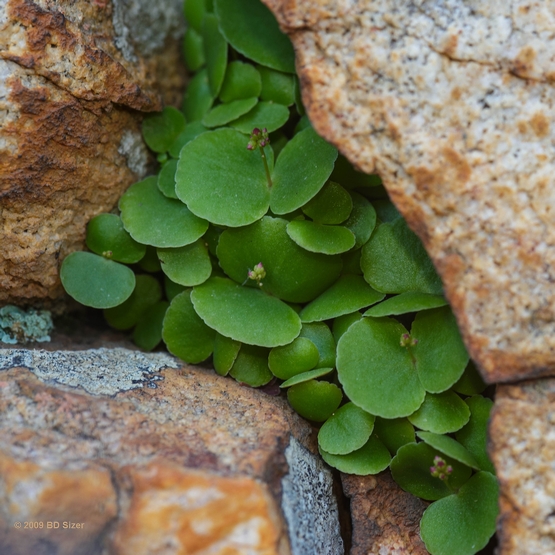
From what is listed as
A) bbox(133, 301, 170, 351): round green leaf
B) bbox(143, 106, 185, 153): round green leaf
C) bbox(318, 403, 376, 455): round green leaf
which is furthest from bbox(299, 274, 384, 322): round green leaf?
bbox(143, 106, 185, 153): round green leaf

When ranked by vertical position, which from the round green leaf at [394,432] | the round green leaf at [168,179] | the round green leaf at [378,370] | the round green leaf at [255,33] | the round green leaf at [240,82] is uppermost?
the round green leaf at [255,33]

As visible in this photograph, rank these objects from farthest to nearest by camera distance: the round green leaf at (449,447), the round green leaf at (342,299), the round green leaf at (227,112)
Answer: the round green leaf at (227,112), the round green leaf at (342,299), the round green leaf at (449,447)

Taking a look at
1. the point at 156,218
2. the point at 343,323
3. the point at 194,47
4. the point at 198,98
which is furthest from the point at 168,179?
the point at 343,323

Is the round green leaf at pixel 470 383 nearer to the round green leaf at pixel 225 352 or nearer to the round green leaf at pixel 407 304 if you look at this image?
the round green leaf at pixel 407 304

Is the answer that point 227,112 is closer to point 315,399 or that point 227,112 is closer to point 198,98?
point 198,98

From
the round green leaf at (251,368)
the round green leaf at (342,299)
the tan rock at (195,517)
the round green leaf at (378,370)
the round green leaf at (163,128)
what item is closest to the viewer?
the tan rock at (195,517)

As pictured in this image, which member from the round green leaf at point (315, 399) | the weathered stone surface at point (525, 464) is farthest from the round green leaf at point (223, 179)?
the weathered stone surface at point (525, 464)

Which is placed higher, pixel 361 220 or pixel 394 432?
pixel 361 220
